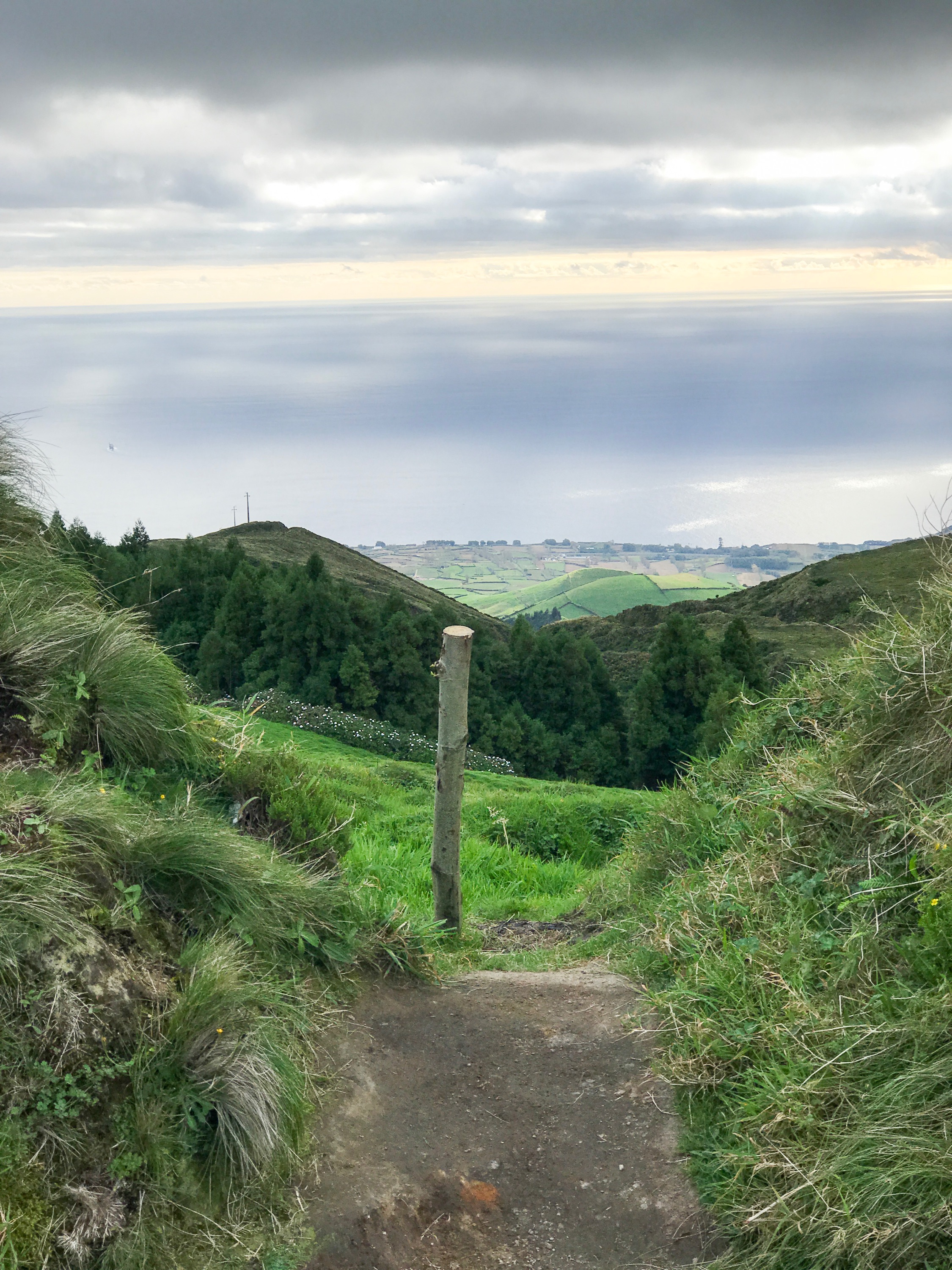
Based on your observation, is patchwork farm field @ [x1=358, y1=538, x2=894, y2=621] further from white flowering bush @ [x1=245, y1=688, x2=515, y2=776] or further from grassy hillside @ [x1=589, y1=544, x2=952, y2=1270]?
grassy hillside @ [x1=589, y1=544, x2=952, y2=1270]

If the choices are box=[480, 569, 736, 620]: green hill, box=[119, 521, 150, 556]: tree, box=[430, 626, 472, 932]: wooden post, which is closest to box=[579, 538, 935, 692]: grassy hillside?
box=[119, 521, 150, 556]: tree

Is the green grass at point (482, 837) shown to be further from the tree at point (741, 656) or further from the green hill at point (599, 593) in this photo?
the green hill at point (599, 593)

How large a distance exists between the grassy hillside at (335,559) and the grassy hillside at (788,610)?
357 inches

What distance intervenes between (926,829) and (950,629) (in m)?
1.31

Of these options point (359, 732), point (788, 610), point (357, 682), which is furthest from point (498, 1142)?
point (788, 610)

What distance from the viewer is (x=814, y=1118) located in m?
3.84

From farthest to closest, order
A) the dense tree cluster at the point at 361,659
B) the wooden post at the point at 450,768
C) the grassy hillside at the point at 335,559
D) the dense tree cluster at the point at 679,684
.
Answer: the grassy hillside at the point at 335,559 < the dense tree cluster at the point at 679,684 < the dense tree cluster at the point at 361,659 < the wooden post at the point at 450,768

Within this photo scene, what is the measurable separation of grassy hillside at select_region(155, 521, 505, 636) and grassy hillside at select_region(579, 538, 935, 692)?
29.7 feet

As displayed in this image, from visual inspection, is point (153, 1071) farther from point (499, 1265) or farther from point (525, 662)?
point (525, 662)

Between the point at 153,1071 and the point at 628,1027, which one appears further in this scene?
the point at 628,1027

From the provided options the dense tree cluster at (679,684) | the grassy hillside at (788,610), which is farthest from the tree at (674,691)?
the grassy hillside at (788,610)

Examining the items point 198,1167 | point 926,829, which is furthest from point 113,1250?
point 926,829

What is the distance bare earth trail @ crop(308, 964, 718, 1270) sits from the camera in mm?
3951

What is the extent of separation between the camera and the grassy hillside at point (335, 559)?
63625 mm
